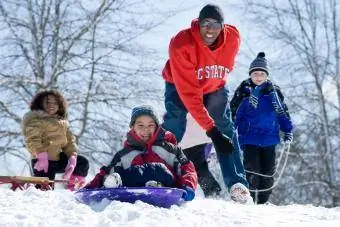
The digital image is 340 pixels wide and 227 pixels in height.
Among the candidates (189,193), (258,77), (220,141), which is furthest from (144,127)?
(258,77)

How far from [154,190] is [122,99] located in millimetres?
7519

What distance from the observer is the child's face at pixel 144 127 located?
13.8 ft

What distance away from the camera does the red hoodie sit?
4730 mm

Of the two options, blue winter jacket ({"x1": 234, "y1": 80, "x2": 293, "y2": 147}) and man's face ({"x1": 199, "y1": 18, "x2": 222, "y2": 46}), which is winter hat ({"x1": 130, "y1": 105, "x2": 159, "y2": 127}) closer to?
man's face ({"x1": 199, "y1": 18, "x2": 222, "y2": 46})

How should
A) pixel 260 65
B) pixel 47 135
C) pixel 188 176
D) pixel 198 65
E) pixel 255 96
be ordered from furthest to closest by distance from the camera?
pixel 47 135, pixel 260 65, pixel 255 96, pixel 198 65, pixel 188 176

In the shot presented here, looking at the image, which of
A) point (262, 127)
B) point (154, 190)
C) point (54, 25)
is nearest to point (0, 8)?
point (54, 25)

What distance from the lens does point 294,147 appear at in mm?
14703

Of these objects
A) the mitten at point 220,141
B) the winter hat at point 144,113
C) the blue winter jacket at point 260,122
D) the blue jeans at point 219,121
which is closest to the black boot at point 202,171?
the blue jeans at point 219,121

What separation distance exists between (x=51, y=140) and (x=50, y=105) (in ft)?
1.24

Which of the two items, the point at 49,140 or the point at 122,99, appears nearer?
the point at 49,140

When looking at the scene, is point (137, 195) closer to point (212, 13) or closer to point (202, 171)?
point (202, 171)

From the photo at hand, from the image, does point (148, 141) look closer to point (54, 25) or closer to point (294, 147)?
point (54, 25)

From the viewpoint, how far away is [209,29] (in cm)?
483

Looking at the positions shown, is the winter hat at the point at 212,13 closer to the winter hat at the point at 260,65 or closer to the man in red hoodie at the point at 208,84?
the man in red hoodie at the point at 208,84
